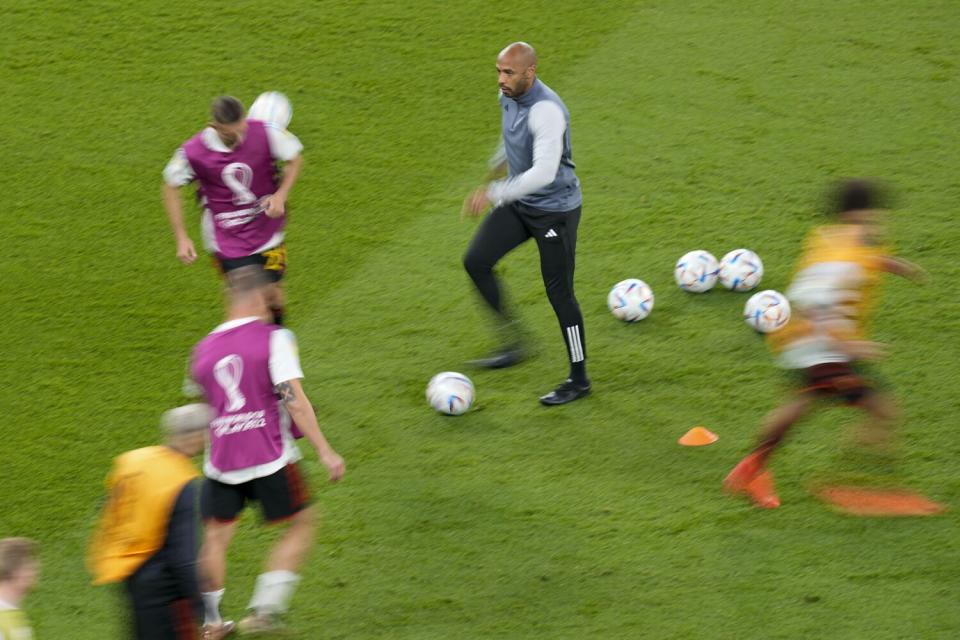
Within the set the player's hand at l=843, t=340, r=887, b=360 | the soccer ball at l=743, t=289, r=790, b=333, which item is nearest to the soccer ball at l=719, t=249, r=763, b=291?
the soccer ball at l=743, t=289, r=790, b=333

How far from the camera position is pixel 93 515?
7.35 meters

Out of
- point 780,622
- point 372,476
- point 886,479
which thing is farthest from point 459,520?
point 886,479

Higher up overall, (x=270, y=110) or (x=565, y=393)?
(x=270, y=110)

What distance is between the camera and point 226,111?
7.37m

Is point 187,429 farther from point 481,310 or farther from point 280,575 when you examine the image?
point 481,310

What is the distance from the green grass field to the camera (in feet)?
21.7

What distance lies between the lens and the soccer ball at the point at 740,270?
359 inches

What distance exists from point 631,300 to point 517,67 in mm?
2054

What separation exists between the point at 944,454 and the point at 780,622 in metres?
1.86

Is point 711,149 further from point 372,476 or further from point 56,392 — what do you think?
point 56,392

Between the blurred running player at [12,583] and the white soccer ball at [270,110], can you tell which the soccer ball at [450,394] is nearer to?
the white soccer ball at [270,110]

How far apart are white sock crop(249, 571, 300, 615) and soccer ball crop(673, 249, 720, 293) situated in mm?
4085

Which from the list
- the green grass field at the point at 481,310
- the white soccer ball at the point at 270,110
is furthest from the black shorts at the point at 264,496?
the white soccer ball at the point at 270,110

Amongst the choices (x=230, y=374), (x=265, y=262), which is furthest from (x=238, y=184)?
(x=230, y=374)
